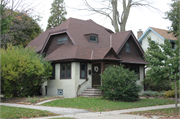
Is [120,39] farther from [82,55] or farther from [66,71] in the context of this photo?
[66,71]

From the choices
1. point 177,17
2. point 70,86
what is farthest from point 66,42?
point 177,17

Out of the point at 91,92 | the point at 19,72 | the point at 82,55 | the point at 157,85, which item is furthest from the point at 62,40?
the point at 157,85

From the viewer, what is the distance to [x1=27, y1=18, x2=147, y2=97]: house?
19.4 meters

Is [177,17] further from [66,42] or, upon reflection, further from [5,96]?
[5,96]

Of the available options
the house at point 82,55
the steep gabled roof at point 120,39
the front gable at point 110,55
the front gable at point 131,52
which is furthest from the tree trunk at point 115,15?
the front gable at point 110,55

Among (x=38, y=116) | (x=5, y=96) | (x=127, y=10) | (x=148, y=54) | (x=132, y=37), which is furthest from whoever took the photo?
(x=127, y=10)

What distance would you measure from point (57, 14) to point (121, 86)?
100 ft

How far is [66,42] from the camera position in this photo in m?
22.1

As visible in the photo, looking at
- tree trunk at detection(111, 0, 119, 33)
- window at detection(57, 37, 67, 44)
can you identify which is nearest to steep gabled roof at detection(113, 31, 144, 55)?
window at detection(57, 37, 67, 44)

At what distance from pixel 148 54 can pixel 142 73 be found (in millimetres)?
10795

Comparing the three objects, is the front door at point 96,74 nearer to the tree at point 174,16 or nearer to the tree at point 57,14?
the tree at point 174,16

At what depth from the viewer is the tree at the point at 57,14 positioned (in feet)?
141

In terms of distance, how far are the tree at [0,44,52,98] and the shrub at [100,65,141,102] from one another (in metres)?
5.57

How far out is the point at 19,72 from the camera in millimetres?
16938
